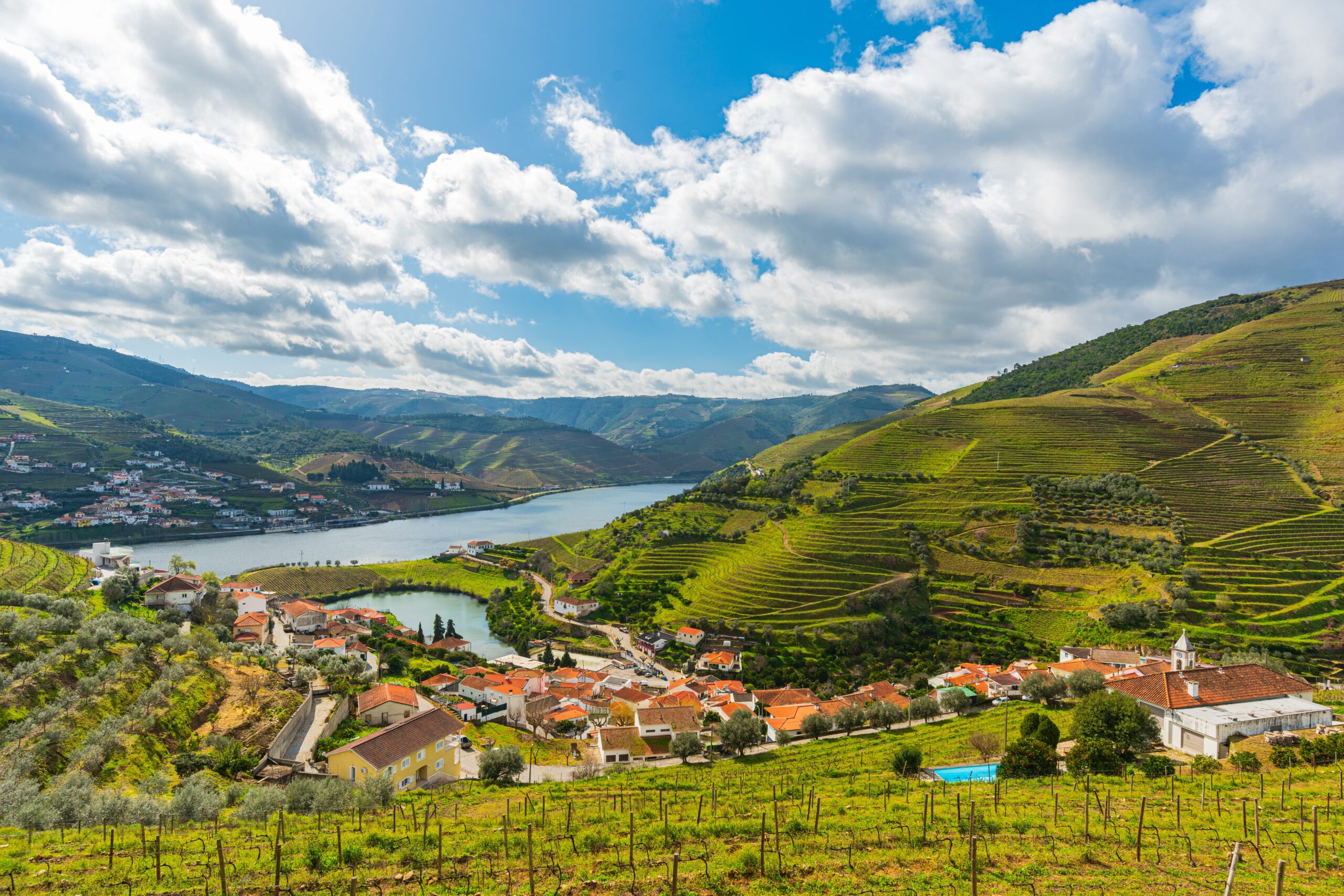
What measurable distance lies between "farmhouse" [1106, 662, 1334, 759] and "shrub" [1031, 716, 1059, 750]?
464cm

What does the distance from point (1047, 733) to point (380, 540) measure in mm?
130214

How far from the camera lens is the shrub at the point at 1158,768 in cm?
1900

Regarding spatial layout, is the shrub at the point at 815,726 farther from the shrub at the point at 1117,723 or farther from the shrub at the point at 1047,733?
the shrub at the point at 1117,723

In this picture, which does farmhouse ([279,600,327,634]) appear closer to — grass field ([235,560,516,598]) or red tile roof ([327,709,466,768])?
grass field ([235,560,516,598])

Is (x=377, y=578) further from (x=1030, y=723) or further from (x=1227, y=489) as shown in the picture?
(x=1227, y=489)

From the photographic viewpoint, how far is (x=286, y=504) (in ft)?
468

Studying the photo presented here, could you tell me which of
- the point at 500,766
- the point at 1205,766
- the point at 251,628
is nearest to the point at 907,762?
the point at 1205,766

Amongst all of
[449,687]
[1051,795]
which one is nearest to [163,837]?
[1051,795]

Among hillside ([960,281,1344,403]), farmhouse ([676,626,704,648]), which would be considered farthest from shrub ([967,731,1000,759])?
hillside ([960,281,1344,403])

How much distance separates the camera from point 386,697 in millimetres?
29703

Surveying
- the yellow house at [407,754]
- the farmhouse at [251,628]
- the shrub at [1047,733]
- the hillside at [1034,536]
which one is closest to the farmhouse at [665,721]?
the yellow house at [407,754]

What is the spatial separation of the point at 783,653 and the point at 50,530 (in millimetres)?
128279

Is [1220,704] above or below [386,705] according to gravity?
above

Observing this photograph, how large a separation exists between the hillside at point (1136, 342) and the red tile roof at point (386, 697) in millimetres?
139577
